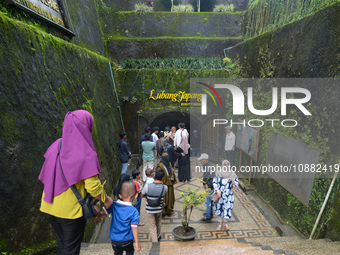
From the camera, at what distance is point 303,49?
5602 mm

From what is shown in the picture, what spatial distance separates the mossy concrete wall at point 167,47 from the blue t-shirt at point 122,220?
11.2 metres

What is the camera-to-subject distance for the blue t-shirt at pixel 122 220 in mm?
2906

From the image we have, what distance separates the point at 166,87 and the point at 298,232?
8.21 m

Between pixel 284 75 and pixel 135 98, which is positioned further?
pixel 135 98

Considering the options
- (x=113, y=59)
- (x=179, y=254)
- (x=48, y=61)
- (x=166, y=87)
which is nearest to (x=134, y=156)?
(x=166, y=87)

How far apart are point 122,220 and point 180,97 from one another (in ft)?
29.8

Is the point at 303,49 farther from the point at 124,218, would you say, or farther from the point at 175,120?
the point at 175,120

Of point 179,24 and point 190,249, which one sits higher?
point 179,24

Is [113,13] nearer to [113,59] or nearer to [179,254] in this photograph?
[113,59]

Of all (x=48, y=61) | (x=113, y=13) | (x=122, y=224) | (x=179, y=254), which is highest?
(x=113, y=13)

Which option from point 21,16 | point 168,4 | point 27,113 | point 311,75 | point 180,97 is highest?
point 168,4

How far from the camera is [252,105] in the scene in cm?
834

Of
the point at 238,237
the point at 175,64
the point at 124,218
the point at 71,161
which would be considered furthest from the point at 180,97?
the point at 71,161

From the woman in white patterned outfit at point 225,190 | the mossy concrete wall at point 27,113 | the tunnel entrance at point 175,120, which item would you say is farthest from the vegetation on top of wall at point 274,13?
the mossy concrete wall at point 27,113
